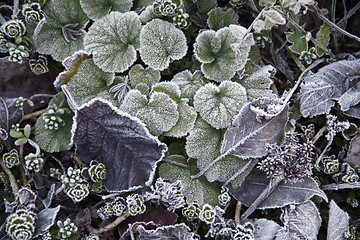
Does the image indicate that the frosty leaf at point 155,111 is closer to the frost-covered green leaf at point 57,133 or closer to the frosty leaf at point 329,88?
the frost-covered green leaf at point 57,133

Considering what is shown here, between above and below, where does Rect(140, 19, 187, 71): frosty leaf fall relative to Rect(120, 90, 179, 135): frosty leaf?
above

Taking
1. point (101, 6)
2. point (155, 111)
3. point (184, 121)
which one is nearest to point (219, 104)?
point (184, 121)

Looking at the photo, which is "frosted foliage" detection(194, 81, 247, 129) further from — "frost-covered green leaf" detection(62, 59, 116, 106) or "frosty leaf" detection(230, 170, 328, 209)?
"frost-covered green leaf" detection(62, 59, 116, 106)

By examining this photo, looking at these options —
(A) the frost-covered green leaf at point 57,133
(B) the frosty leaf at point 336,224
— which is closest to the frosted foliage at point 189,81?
(A) the frost-covered green leaf at point 57,133

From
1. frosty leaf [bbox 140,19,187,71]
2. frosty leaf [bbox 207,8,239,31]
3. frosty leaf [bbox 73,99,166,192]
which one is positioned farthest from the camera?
frosty leaf [bbox 207,8,239,31]

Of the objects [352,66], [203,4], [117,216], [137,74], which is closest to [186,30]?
[203,4]

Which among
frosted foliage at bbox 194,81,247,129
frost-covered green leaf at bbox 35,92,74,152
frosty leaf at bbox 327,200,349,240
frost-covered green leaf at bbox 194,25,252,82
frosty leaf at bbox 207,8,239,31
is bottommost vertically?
frosty leaf at bbox 327,200,349,240

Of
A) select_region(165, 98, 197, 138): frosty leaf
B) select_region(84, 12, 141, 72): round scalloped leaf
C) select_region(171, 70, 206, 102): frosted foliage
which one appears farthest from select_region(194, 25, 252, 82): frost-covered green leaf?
select_region(84, 12, 141, 72): round scalloped leaf
